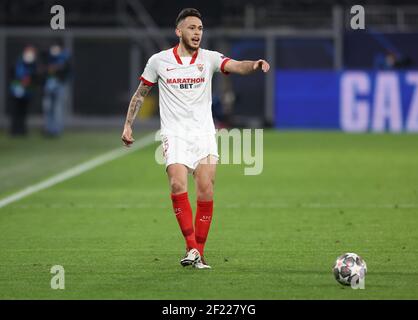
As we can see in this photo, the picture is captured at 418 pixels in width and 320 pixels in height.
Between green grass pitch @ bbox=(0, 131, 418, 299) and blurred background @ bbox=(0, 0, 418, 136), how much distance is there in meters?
6.19

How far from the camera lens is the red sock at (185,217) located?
35.3ft

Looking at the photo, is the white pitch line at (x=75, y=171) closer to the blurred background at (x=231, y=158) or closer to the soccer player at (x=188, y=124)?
the blurred background at (x=231, y=158)

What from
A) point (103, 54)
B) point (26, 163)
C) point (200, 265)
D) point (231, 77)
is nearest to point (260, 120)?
point (231, 77)

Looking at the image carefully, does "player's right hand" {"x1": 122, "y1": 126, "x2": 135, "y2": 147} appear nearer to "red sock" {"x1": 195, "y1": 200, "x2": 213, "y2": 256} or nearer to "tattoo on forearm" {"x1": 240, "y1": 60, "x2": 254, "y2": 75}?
"red sock" {"x1": 195, "y1": 200, "x2": 213, "y2": 256}

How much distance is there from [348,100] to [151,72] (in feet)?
65.1

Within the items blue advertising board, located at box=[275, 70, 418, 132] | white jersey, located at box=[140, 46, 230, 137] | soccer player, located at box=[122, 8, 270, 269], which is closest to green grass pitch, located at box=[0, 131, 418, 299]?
soccer player, located at box=[122, 8, 270, 269]

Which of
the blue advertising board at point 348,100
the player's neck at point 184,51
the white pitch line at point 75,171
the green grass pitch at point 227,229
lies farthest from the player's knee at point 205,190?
the blue advertising board at point 348,100

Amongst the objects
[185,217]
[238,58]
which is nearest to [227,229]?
[185,217]

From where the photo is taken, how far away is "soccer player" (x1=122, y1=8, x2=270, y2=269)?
427 inches

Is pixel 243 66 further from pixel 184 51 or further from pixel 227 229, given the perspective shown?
pixel 227 229

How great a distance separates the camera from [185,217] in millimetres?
10812

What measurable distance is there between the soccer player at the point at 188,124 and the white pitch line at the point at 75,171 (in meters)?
5.54

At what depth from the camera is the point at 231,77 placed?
34.5 metres

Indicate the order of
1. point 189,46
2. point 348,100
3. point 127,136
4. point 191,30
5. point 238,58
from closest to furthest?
point 191,30 → point 189,46 → point 127,136 → point 348,100 → point 238,58
